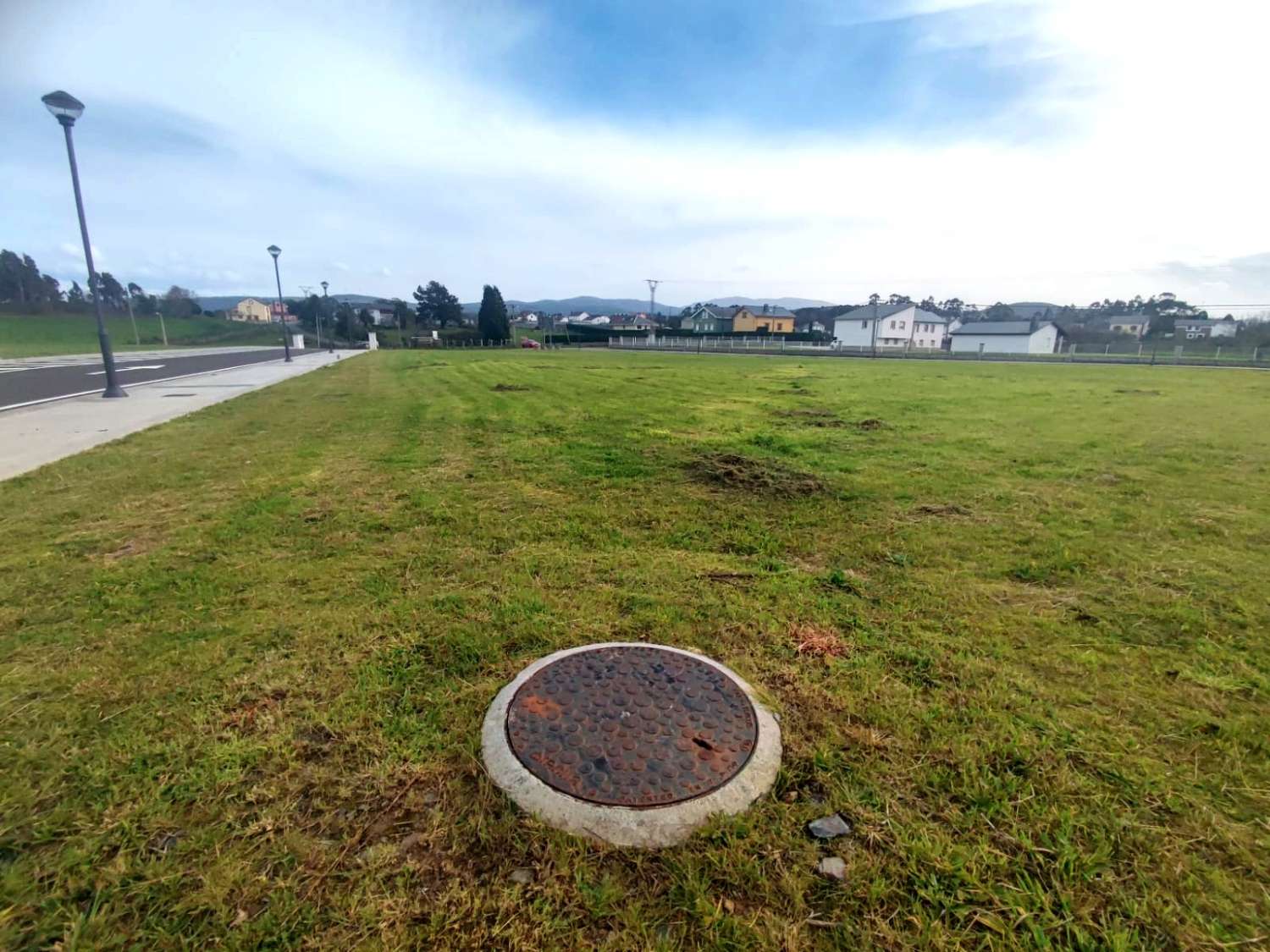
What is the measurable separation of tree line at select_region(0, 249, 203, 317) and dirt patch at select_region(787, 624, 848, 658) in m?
98.9

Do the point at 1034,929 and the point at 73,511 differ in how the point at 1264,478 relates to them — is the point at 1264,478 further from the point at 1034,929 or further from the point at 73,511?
the point at 73,511

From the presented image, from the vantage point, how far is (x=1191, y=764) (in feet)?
6.86

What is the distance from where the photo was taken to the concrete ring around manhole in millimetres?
1881

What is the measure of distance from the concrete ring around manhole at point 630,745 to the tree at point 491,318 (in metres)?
71.2

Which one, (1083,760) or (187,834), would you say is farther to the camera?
(1083,760)

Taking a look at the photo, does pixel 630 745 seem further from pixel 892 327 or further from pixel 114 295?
pixel 114 295

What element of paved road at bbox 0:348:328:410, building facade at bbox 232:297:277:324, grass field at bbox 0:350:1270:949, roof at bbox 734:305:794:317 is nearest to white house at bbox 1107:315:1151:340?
roof at bbox 734:305:794:317

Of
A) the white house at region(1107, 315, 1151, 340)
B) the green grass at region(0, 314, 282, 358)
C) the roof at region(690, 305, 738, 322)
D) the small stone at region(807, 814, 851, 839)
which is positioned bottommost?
the small stone at region(807, 814, 851, 839)

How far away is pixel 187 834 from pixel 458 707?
0.90 m

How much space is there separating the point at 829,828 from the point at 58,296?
12181 centimetres

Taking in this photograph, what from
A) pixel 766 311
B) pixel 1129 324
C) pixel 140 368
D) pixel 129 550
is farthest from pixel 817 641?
pixel 766 311

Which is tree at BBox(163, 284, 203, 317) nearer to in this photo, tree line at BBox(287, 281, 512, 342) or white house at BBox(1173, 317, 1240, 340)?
tree line at BBox(287, 281, 512, 342)

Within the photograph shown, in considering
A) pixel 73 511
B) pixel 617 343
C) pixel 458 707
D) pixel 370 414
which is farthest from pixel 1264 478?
pixel 617 343

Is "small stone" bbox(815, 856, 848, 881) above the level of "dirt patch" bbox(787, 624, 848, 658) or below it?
below
